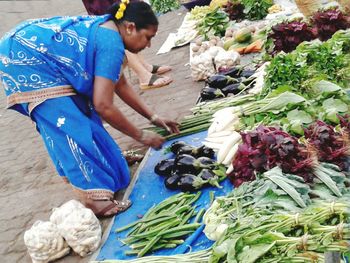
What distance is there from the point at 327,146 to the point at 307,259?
897mm

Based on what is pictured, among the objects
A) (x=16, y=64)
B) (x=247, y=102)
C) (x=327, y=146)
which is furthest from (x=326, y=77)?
(x=16, y=64)

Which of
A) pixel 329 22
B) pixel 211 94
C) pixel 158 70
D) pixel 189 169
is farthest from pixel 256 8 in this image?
pixel 189 169

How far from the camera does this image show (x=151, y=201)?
3.39m

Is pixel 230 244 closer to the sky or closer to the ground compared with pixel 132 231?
closer to the sky

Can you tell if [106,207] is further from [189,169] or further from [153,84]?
[153,84]

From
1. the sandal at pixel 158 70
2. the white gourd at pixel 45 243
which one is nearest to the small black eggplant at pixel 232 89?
the sandal at pixel 158 70

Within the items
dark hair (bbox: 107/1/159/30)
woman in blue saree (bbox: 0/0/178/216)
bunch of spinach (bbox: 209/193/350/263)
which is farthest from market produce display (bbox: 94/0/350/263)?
dark hair (bbox: 107/1/159/30)

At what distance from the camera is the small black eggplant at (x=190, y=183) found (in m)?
3.26

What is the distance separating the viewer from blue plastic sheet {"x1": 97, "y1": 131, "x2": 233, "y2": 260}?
2.79m

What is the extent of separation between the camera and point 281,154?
270cm

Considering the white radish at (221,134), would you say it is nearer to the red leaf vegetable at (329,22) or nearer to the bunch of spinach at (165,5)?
the red leaf vegetable at (329,22)

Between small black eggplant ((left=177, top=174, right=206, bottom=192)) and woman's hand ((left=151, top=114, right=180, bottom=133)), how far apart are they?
0.68 meters

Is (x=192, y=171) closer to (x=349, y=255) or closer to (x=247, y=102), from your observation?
(x=247, y=102)

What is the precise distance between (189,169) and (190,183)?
152mm
